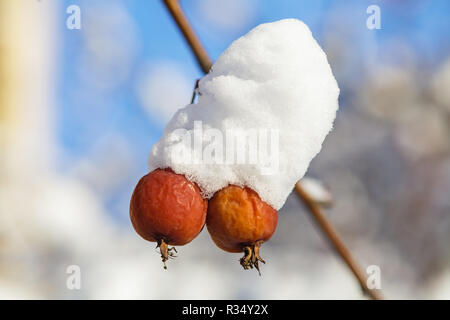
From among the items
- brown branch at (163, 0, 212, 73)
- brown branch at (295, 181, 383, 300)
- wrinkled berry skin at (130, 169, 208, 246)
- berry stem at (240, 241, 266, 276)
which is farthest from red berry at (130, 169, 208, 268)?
brown branch at (295, 181, 383, 300)

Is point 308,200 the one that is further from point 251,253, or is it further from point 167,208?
point 167,208

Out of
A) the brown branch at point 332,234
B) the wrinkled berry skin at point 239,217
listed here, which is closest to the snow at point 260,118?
the wrinkled berry skin at point 239,217

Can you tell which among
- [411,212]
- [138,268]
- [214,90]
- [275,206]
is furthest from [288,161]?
[138,268]

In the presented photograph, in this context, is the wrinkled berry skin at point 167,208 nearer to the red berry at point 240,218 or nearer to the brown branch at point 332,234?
the red berry at point 240,218

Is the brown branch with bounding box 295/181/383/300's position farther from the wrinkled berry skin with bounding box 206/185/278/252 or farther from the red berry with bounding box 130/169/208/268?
the red berry with bounding box 130/169/208/268

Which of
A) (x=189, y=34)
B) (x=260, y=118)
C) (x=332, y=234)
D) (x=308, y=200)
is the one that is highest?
(x=189, y=34)

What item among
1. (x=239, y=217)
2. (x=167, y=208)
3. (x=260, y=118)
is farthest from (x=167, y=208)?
(x=260, y=118)

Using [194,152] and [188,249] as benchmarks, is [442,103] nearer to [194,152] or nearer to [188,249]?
[188,249]
